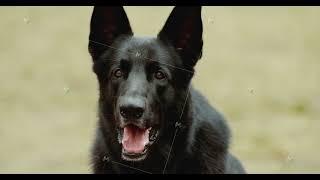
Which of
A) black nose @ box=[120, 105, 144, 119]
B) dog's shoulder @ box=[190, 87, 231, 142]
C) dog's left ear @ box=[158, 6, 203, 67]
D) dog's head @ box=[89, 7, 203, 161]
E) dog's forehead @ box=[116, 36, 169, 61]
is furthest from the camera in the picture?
dog's shoulder @ box=[190, 87, 231, 142]

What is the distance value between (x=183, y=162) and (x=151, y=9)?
9.08 m

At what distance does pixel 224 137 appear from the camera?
7164 millimetres

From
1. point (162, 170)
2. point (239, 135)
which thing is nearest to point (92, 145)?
point (162, 170)

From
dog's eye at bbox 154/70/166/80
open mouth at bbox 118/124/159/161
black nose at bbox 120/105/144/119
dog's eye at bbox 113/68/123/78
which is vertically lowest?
open mouth at bbox 118/124/159/161

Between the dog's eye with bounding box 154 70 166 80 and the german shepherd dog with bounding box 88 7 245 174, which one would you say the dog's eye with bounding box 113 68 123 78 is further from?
the dog's eye with bounding box 154 70 166 80

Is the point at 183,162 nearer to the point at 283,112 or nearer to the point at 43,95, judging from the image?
the point at 283,112

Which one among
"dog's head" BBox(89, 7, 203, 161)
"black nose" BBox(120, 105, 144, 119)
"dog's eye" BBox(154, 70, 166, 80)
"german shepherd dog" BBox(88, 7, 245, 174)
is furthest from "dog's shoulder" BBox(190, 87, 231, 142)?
"black nose" BBox(120, 105, 144, 119)

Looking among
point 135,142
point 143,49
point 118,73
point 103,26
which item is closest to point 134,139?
point 135,142

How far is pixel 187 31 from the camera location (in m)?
6.68

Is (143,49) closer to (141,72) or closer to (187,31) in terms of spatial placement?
(141,72)

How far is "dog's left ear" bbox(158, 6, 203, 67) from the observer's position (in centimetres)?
665

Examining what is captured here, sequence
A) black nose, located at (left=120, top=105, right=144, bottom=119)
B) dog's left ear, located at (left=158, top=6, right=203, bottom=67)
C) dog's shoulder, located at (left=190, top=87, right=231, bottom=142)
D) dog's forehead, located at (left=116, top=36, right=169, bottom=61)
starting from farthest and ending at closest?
dog's shoulder, located at (left=190, top=87, right=231, bottom=142), dog's left ear, located at (left=158, top=6, right=203, bottom=67), dog's forehead, located at (left=116, top=36, right=169, bottom=61), black nose, located at (left=120, top=105, right=144, bottom=119)

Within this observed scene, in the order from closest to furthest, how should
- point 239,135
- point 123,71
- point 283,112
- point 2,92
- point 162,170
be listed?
point 123,71 → point 162,170 → point 239,135 → point 283,112 → point 2,92

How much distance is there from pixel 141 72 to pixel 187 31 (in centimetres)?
46
